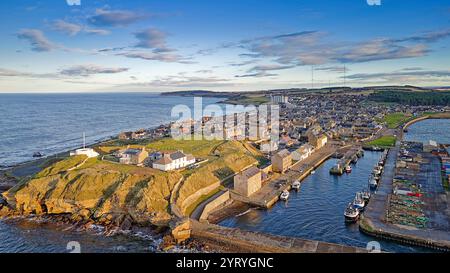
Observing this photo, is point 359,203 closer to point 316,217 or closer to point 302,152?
point 316,217

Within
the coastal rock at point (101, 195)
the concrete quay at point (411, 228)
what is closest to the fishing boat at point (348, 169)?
the concrete quay at point (411, 228)

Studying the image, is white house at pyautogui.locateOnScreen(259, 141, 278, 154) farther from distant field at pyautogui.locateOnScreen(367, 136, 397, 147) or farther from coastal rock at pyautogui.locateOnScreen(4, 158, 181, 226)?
coastal rock at pyautogui.locateOnScreen(4, 158, 181, 226)

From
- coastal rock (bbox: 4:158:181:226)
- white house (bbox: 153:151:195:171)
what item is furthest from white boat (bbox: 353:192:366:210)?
white house (bbox: 153:151:195:171)

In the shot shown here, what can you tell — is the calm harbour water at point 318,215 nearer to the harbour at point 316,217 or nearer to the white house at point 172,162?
the harbour at point 316,217
